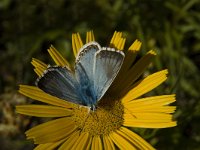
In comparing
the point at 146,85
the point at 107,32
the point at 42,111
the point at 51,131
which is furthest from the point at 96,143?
the point at 107,32

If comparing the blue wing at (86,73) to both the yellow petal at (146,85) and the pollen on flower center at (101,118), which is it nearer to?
the pollen on flower center at (101,118)

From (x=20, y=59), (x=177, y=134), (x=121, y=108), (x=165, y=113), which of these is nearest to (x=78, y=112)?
(x=121, y=108)

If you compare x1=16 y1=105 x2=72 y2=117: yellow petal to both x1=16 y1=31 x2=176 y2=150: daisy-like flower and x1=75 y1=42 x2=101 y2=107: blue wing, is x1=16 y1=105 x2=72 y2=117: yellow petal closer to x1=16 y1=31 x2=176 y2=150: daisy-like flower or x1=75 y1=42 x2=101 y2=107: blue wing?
x1=16 y1=31 x2=176 y2=150: daisy-like flower

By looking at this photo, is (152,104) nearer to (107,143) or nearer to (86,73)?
(107,143)

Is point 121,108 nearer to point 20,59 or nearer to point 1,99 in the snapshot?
point 1,99

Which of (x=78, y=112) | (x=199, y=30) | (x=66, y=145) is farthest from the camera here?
(x=199, y=30)

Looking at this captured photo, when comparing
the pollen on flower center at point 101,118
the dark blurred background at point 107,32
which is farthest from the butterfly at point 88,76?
the dark blurred background at point 107,32
